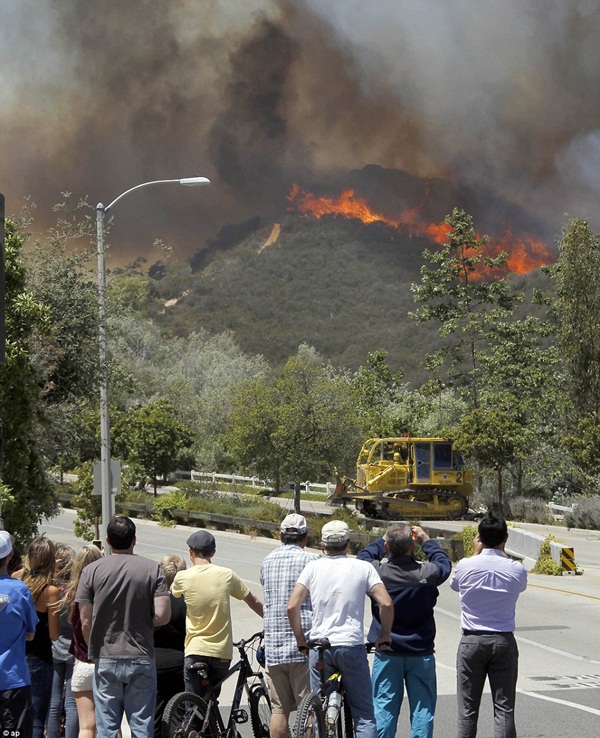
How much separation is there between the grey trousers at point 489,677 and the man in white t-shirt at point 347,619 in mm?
748

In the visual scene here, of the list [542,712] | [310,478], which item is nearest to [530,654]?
[542,712]

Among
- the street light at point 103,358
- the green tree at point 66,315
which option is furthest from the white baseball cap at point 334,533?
the green tree at point 66,315

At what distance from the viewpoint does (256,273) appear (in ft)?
566

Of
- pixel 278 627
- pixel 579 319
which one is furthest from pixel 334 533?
pixel 579 319

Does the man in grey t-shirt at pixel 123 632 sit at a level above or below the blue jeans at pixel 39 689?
above

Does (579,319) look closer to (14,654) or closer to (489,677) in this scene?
(489,677)

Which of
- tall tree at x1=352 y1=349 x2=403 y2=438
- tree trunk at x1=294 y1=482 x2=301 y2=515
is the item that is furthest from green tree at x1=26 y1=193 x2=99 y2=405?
tall tree at x1=352 y1=349 x2=403 y2=438

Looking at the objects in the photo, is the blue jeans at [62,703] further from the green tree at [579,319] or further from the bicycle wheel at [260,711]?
the green tree at [579,319]

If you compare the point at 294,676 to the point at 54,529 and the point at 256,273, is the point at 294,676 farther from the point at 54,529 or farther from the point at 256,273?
the point at 256,273

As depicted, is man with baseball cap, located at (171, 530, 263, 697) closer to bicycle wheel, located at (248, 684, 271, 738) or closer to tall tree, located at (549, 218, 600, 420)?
bicycle wheel, located at (248, 684, 271, 738)

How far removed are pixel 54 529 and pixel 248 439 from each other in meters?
8.05

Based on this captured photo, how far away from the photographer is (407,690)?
731 cm

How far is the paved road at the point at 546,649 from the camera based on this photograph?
9.50m

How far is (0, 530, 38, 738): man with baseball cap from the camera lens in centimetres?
580
